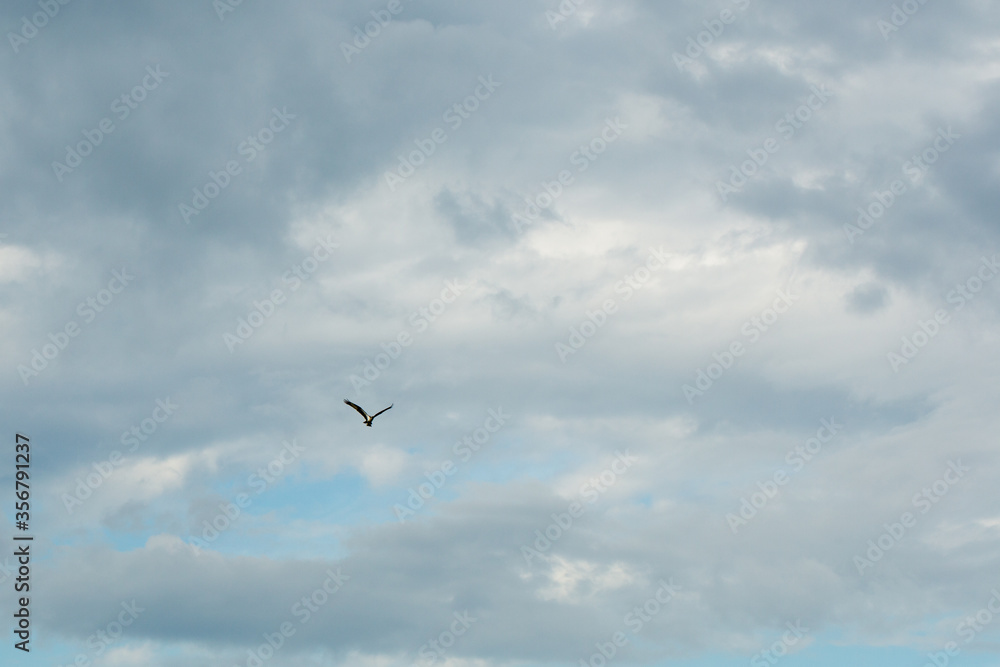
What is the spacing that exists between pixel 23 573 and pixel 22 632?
52.8ft

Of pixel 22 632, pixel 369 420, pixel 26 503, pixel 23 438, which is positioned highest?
pixel 369 420

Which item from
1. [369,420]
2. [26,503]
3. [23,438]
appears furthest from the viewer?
[23,438]

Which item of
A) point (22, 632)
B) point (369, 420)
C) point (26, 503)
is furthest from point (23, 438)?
point (369, 420)

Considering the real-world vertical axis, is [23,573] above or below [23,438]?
below

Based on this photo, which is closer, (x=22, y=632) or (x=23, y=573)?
(x=22, y=632)

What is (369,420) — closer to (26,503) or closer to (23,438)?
(26,503)

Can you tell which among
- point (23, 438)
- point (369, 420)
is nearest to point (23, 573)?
point (23, 438)

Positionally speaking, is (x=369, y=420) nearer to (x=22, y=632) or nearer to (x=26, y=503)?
(x=22, y=632)

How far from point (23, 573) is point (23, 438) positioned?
22.6m

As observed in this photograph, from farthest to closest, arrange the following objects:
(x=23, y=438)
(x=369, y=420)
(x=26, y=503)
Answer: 1. (x=23, y=438)
2. (x=26, y=503)
3. (x=369, y=420)

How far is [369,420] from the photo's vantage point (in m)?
40.0

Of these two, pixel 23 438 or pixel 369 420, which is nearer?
pixel 369 420

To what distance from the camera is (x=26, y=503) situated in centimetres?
4888

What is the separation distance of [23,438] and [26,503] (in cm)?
1174
